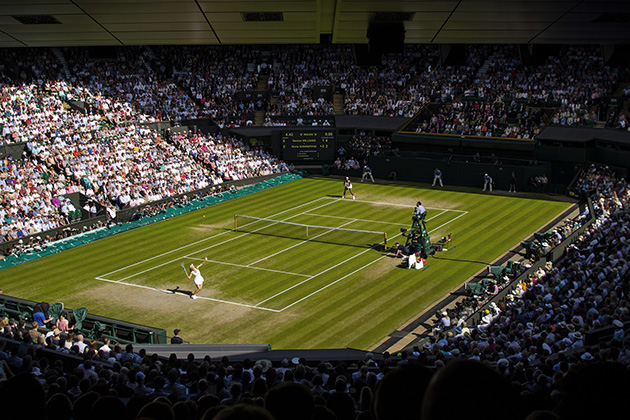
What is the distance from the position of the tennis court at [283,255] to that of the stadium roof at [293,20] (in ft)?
54.7

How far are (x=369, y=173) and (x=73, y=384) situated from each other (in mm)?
43947

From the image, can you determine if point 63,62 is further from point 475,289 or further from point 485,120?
point 475,289

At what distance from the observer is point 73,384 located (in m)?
10.2

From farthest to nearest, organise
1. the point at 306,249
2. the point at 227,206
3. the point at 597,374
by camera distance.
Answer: the point at 227,206, the point at 306,249, the point at 597,374

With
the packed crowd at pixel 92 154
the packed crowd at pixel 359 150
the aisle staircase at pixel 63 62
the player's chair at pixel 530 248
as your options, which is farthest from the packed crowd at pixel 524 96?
the aisle staircase at pixel 63 62

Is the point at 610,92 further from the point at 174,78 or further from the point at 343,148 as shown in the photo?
the point at 174,78

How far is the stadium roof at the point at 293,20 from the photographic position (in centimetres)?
758

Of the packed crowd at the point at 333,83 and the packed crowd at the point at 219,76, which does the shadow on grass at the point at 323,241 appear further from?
the packed crowd at the point at 219,76

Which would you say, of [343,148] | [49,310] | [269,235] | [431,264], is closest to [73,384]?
[49,310]

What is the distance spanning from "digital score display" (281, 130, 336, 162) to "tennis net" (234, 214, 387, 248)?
18211 millimetres

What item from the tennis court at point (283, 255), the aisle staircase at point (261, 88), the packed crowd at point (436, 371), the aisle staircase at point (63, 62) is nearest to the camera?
the packed crowd at point (436, 371)

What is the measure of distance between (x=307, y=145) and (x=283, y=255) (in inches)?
1033

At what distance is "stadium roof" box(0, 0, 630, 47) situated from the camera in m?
7.58

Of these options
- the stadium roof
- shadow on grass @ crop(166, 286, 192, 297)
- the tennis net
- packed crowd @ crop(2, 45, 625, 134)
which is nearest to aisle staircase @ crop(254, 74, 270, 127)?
packed crowd @ crop(2, 45, 625, 134)
